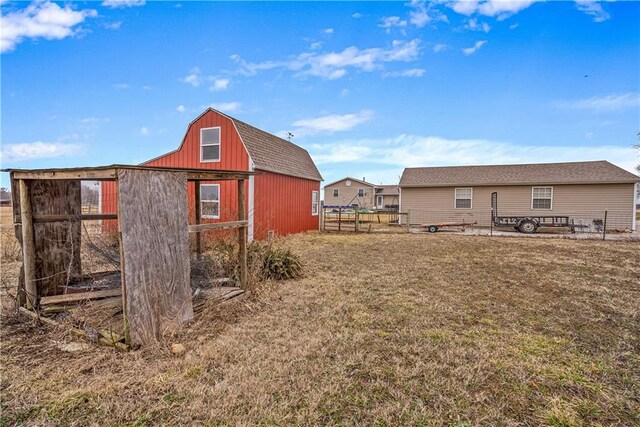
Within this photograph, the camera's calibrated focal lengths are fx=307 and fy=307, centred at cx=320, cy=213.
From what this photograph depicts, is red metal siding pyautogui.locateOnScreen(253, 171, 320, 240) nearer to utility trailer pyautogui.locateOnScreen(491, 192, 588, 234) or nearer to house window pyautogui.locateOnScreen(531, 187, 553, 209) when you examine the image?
utility trailer pyautogui.locateOnScreen(491, 192, 588, 234)

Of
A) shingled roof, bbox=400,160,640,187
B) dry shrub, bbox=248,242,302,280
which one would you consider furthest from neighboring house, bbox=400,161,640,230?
A: dry shrub, bbox=248,242,302,280

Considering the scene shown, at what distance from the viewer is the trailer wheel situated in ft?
50.4

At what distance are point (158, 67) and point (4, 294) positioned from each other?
8218mm

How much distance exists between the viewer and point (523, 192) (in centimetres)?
1731

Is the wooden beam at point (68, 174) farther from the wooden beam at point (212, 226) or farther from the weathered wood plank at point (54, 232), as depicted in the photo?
the wooden beam at point (212, 226)

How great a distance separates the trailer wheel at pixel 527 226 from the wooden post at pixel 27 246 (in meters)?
18.1

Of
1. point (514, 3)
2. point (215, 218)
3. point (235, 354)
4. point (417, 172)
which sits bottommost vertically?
point (235, 354)

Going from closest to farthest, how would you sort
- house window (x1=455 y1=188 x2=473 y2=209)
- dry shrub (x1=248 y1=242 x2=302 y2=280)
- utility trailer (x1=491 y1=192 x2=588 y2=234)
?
dry shrub (x1=248 y1=242 x2=302 y2=280)
utility trailer (x1=491 y1=192 x2=588 y2=234)
house window (x1=455 y1=188 x2=473 y2=209)

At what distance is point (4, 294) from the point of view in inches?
190

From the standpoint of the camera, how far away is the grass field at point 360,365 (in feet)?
7.23

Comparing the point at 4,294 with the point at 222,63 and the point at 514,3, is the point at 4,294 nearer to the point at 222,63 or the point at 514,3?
the point at 222,63

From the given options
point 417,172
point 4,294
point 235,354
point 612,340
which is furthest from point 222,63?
point 417,172

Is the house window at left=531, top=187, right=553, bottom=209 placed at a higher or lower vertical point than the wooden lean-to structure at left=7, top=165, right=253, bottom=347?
higher

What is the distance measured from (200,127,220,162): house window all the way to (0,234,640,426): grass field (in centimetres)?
794
